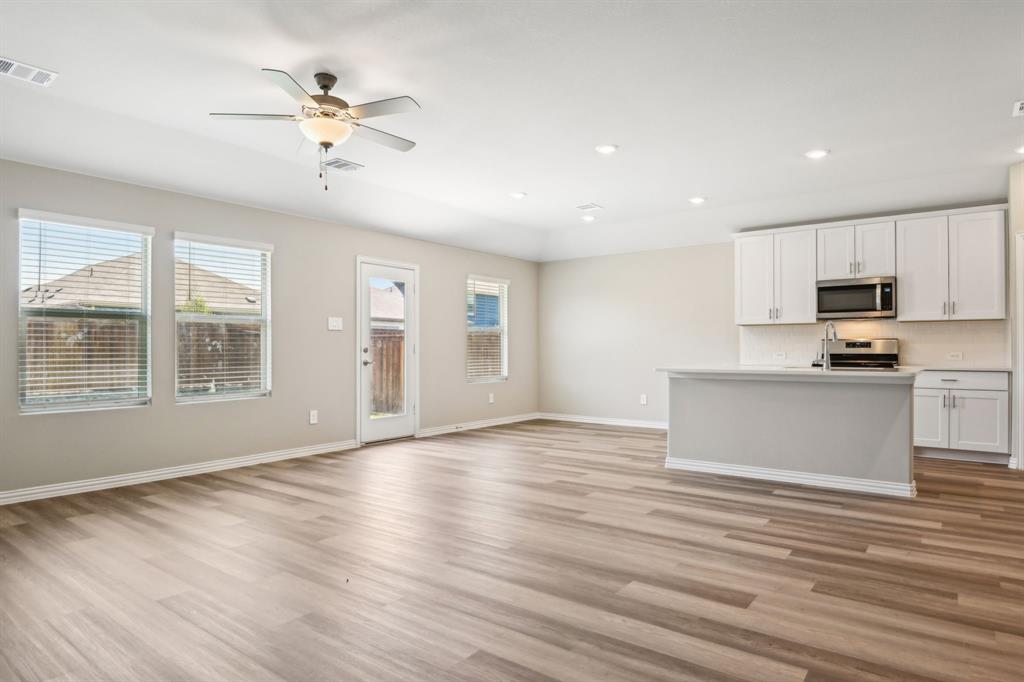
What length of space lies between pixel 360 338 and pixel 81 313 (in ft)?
8.74

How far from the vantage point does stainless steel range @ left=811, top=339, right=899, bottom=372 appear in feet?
21.3

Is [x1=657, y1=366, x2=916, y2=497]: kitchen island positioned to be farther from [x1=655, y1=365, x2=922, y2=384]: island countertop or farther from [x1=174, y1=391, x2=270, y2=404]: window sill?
[x1=174, y1=391, x2=270, y2=404]: window sill

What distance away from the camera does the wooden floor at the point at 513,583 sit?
2.06m

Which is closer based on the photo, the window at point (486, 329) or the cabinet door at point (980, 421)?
the cabinet door at point (980, 421)

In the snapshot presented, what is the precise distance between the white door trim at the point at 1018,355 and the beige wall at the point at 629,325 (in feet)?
9.05

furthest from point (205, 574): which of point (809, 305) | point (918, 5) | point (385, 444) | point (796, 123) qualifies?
point (809, 305)

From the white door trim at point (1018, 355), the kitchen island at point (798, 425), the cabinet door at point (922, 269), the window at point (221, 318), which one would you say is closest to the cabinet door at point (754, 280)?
the cabinet door at point (922, 269)

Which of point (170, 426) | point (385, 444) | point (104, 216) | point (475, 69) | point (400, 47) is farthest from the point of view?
point (385, 444)

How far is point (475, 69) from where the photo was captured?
11.6 ft

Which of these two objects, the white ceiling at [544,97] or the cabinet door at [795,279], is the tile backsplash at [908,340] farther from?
the white ceiling at [544,97]

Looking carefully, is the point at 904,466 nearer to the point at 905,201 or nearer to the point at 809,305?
the point at 809,305

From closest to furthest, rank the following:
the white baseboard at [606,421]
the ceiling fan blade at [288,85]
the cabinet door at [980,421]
A: 1. the ceiling fan blade at [288,85]
2. the cabinet door at [980,421]
3. the white baseboard at [606,421]

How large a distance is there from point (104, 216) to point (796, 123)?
5464 mm

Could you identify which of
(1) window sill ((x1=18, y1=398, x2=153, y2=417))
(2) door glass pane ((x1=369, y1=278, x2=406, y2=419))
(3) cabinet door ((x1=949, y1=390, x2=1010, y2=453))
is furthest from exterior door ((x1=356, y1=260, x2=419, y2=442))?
(3) cabinet door ((x1=949, y1=390, x2=1010, y2=453))
